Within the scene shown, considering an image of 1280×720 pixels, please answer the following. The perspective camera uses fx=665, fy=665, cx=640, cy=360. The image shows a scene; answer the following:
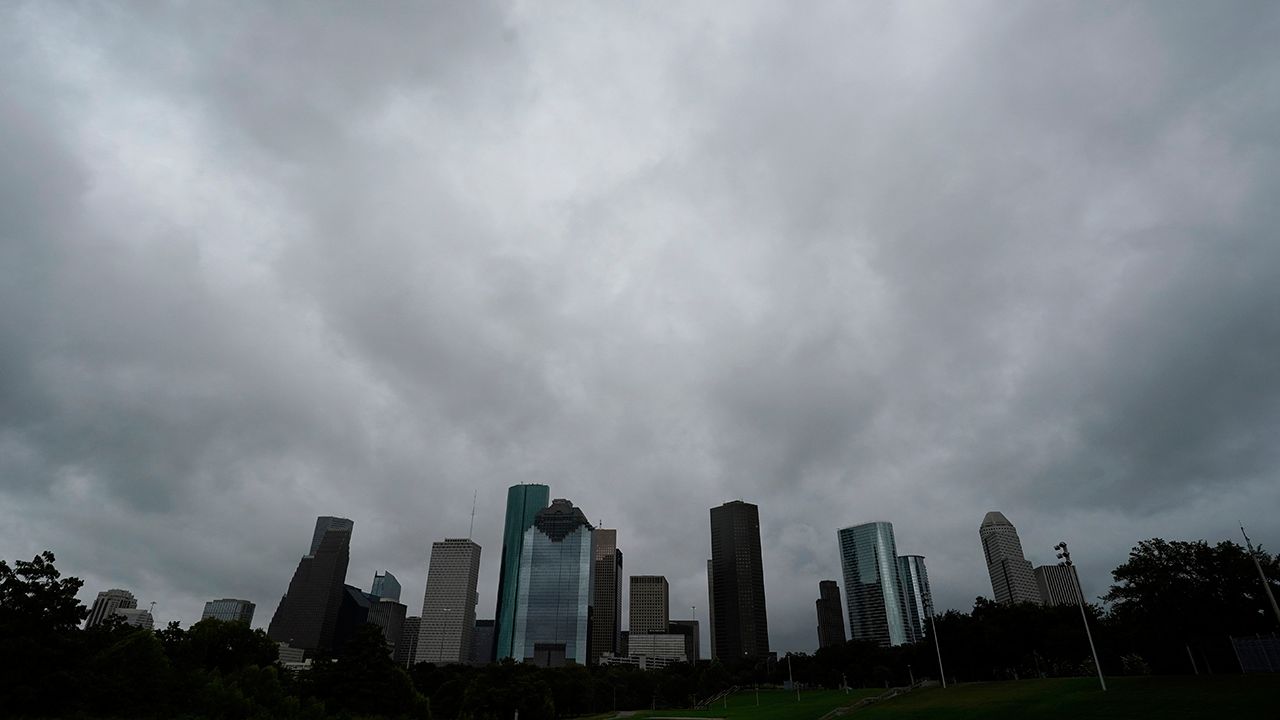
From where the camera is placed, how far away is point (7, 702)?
123 feet

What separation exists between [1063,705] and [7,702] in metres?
68.4

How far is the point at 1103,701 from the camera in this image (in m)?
48.7

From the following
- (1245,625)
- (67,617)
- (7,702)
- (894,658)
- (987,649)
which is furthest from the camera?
(894,658)

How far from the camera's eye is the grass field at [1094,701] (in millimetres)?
41031

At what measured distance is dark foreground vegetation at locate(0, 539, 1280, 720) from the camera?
40.8m

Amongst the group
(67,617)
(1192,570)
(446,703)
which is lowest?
(446,703)

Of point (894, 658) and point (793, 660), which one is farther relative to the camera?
point (793, 660)

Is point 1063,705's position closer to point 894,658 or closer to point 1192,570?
point 1192,570

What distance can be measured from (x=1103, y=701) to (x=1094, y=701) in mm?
646

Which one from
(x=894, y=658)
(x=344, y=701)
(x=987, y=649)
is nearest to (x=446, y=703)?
(x=344, y=701)

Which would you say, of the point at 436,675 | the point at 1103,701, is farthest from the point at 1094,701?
the point at 436,675

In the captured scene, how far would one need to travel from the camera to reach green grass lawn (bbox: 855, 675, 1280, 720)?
4094cm

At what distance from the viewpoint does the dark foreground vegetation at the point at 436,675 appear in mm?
40844

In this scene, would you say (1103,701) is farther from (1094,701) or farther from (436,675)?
(436,675)
